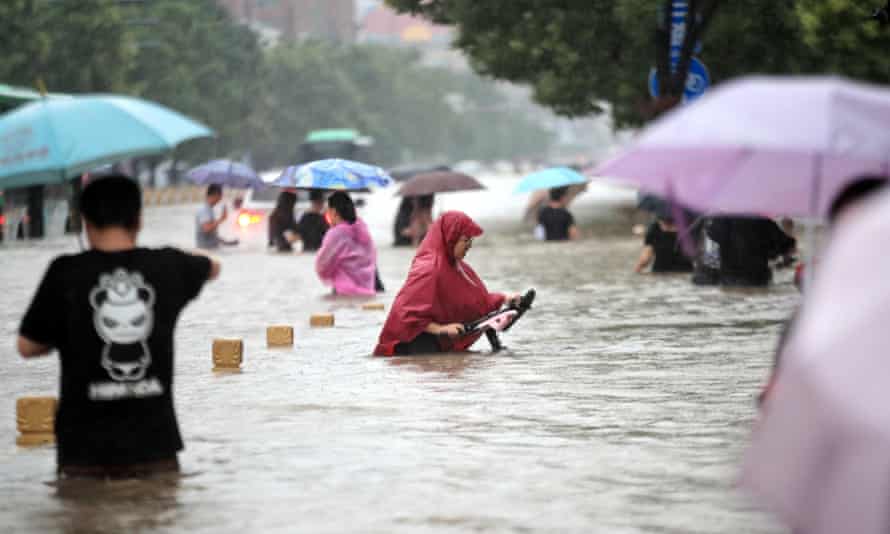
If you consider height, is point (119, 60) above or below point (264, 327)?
above

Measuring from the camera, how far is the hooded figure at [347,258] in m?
22.5

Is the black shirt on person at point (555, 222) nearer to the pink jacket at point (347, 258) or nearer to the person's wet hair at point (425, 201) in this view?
the person's wet hair at point (425, 201)

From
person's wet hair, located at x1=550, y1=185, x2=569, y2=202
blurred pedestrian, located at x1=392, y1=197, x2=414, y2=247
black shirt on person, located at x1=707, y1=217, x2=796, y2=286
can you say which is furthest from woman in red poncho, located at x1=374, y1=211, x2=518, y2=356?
blurred pedestrian, located at x1=392, y1=197, x2=414, y2=247

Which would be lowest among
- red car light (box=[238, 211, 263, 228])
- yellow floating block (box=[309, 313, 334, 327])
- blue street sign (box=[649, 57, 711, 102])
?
yellow floating block (box=[309, 313, 334, 327])

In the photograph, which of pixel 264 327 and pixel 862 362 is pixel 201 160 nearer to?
pixel 264 327

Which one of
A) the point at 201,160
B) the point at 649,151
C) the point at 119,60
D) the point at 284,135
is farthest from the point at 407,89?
the point at 649,151

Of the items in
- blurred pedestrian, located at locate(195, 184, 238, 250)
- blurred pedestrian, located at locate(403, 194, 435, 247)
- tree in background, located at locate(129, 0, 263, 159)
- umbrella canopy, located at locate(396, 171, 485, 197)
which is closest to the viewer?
umbrella canopy, located at locate(396, 171, 485, 197)

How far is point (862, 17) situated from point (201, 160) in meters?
69.6

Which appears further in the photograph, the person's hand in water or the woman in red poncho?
the person's hand in water

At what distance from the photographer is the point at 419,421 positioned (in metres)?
11.0

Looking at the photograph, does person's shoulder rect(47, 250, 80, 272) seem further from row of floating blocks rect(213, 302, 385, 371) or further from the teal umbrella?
row of floating blocks rect(213, 302, 385, 371)

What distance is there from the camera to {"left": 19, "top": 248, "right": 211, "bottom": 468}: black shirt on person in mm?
8055

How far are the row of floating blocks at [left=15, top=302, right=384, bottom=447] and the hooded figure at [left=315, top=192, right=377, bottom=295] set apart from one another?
1644mm

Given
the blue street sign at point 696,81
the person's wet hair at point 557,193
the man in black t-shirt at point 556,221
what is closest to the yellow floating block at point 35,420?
the blue street sign at point 696,81
